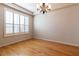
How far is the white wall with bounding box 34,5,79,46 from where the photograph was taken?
12.2 feet

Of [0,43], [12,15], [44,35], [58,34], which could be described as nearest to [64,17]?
[58,34]

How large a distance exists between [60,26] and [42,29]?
148cm

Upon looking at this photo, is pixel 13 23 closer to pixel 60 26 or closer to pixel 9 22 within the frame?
pixel 9 22

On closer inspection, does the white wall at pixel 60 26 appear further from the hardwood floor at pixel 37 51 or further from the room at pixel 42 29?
the hardwood floor at pixel 37 51

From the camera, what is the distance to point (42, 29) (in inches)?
215

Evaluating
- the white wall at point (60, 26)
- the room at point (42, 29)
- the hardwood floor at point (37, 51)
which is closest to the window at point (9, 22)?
the room at point (42, 29)

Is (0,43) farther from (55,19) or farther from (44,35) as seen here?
(55,19)

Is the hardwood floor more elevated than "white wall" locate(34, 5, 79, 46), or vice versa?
"white wall" locate(34, 5, 79, 46)

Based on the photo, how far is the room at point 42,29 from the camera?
3175 millimetres

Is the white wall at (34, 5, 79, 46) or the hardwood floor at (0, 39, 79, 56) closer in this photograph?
the hardwood floor at (0, 39, 79, 56)

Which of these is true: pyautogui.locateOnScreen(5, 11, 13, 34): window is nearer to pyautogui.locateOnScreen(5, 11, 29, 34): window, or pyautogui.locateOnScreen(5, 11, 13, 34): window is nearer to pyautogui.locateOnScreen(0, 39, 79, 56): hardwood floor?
pyautogui.locateOnScreen(5, 11, 29, 34): window

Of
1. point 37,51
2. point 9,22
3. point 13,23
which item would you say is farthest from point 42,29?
point 37,51

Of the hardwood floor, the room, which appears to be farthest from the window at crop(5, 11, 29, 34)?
the hardwood floor

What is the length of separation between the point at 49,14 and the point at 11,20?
2460mm
